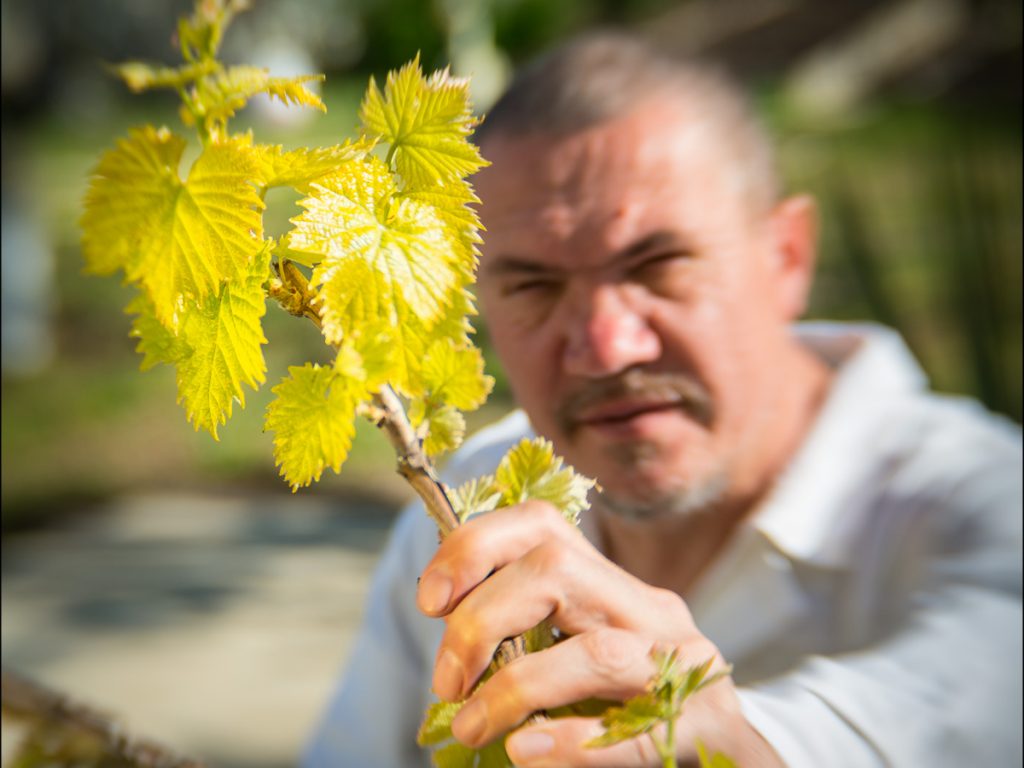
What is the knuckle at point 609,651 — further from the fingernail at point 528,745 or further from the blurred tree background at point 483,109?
the blurred tree background at point 483,109

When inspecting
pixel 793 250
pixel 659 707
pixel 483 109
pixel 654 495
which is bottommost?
pixel 659 707

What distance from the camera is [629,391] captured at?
0.86 metres

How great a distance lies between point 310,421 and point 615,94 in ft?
2.38

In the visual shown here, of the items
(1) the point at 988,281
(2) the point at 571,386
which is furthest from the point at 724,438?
(1) the point at 988,281

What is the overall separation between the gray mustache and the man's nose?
1 centimetres

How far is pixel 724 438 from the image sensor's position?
100 centimetres

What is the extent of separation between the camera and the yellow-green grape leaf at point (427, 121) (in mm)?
348

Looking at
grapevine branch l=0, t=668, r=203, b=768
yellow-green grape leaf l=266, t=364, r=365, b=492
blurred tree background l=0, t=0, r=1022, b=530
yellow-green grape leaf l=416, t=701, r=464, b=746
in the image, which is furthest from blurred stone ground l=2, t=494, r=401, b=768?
yellow-green grape leaf l=266, t=364, r=365, b=492

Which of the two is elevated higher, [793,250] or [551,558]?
[793,250]

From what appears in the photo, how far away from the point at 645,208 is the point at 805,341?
1.97 feet

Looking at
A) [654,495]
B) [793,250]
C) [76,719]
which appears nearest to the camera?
[76,719]

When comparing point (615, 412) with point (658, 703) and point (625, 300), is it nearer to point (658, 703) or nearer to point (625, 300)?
point (625, 300)

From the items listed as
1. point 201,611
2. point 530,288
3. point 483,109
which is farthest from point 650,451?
point 201,611

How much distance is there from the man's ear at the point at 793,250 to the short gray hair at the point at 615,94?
0.12 feet
